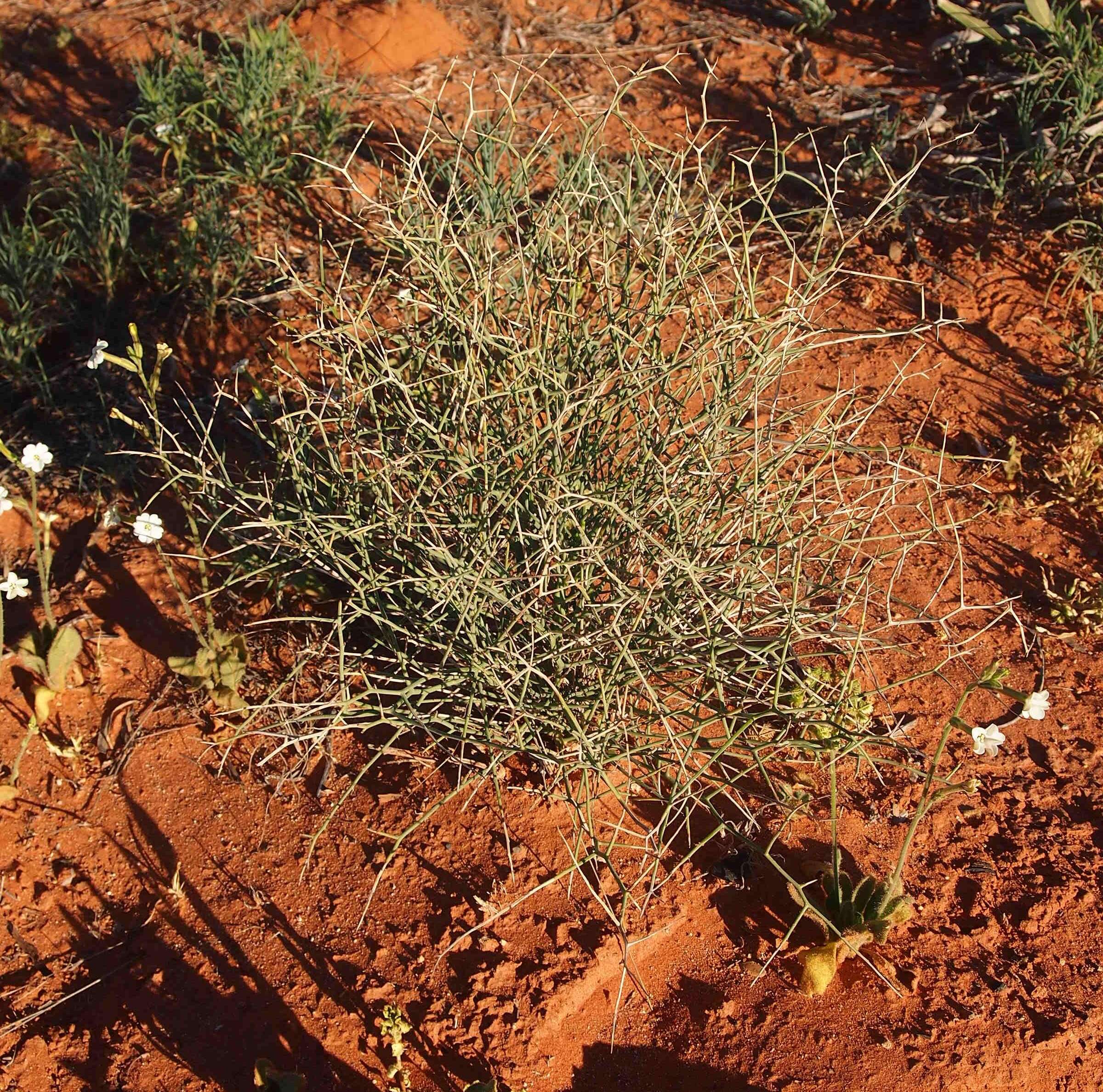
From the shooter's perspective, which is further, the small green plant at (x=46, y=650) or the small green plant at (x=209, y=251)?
the small green plant at (x=209, y=251)

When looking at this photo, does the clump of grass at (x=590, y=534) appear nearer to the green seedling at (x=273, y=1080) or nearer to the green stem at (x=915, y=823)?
the green stem at (x=915, y=823)

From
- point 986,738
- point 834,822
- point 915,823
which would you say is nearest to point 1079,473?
point 986,738

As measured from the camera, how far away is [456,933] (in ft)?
7.72

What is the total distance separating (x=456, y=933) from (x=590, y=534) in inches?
36.7

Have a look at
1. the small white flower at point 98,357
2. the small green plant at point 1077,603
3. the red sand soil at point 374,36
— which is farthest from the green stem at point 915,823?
the red sand soil at point 374,36

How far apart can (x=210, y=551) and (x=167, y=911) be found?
1046 mm

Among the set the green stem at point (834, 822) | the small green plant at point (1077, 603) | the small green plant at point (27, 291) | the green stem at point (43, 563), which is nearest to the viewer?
the green stem at point (834, 822)

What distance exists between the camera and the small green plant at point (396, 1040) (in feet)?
7.00

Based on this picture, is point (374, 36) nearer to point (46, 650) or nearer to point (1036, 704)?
point (46, 650)

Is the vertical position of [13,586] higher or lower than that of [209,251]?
lower

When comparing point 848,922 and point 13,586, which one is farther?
point 13,586

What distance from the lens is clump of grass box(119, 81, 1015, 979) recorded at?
6.95ft

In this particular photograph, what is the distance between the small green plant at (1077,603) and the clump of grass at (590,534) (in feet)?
2.10

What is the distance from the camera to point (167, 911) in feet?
7.91
